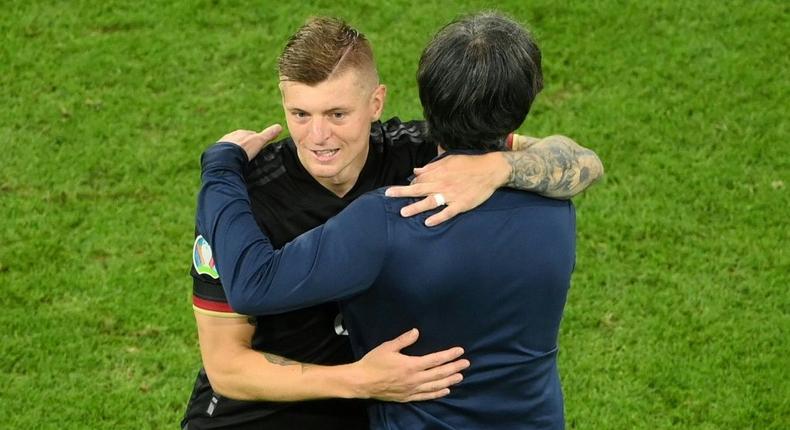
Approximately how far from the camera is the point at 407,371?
3.59 m

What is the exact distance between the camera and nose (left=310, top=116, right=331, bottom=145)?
12.6 ft

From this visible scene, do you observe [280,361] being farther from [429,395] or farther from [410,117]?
[410,117]

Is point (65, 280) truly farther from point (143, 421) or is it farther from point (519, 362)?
point (519, 362)

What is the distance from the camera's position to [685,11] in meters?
9.38

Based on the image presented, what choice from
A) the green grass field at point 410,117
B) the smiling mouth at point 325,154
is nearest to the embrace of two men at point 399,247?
→ the smiling mouth at point 325,154

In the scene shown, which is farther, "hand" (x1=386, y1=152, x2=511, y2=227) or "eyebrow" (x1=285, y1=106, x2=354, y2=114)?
"eyebrow" (x1=285, y1=106, x2=354, y2=114)

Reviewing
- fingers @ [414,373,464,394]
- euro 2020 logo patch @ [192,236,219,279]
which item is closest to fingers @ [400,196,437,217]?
fingers @ [414,373,464,394]

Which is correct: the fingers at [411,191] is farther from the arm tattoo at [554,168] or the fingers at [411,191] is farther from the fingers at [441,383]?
the fingers at [441,383]

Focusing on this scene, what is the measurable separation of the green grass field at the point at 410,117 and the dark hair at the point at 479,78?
304 cm

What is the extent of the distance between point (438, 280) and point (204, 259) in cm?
80

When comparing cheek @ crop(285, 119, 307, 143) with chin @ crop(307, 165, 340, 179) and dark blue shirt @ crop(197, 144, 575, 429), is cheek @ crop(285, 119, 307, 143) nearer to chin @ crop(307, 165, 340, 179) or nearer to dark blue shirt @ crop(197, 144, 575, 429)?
chin @ crop(307, 165, 340, 179)

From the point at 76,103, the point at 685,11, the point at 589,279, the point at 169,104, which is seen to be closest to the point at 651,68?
the point at 685,11

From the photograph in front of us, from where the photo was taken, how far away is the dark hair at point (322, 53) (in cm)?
382

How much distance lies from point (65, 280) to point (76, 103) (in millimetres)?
1876
